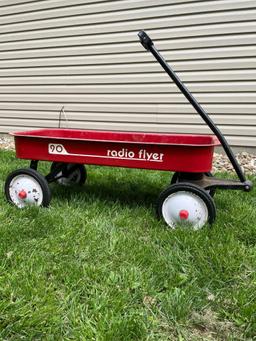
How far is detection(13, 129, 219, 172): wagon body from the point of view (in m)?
2.79

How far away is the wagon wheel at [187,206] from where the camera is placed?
2.73 meters

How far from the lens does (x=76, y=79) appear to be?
5.98 metres

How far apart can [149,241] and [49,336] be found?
3.60ft

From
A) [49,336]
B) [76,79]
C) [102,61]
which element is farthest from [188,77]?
[49,336]

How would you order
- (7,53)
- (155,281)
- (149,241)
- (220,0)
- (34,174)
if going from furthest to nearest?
(7,53) < (220,0) < (34,174) < (149,241) < (155,281)

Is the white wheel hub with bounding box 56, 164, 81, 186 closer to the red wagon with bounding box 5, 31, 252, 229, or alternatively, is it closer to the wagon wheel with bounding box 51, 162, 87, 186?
the wagon wheel with bounding box 51, 162, 87, 186

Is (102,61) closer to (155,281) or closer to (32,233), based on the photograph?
(32,233)

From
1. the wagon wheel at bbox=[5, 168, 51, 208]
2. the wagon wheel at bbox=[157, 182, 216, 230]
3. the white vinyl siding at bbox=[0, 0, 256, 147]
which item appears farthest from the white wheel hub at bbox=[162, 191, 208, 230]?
the white vinyl siding at bbox=[0, 0, 256, 147]

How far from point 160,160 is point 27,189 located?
3.65 feet

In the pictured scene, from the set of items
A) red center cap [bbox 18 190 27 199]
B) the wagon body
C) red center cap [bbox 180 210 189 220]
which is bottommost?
red center cap [bbox 18 190 27 199]

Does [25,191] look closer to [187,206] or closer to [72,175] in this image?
[72,175]

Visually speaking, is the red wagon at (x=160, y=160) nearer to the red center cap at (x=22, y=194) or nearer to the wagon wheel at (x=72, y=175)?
the red center cap at (x=22, y=194)

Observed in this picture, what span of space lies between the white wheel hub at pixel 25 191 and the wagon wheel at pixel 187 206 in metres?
1.00

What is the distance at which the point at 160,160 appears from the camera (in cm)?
287
